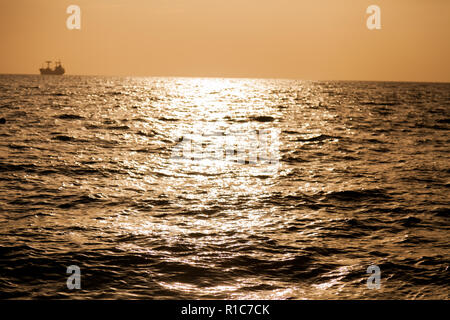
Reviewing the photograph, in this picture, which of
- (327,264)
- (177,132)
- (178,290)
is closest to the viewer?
(178,290)

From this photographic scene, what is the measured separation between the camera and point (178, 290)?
8.64 meters

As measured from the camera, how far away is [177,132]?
35812 mm

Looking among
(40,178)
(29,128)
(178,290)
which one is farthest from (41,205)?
(29,128)

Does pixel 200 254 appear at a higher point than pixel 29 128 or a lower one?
lower

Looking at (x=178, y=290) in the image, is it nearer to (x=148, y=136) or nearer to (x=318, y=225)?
(x=318, y=225)

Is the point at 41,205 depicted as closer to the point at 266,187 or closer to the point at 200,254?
the point at 200,254

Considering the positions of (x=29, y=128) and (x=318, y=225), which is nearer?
(x=318, y=225)
